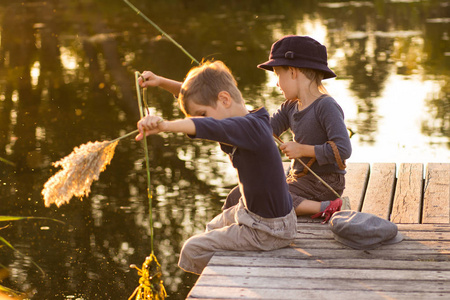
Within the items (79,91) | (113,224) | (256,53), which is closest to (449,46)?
(256,53)

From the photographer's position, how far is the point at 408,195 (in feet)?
15.2

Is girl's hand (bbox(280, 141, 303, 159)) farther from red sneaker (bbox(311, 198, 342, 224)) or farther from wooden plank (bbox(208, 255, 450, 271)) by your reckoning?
wooden plank (bbox(208, 255, 450, 271))

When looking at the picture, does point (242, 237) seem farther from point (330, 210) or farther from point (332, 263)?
point (330, 210)

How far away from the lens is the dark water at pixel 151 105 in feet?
15.8

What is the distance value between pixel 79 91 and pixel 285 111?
5.68 m

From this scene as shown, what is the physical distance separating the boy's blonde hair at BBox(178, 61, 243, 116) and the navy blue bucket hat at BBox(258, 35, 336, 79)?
0.68 metres

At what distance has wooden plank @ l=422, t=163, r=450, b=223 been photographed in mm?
4254

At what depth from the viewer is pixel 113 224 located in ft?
17.1

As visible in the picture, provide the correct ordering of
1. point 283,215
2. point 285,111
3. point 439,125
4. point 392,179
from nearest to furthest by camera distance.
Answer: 1. point 283,215
2. point 285,111
3. point 392,179
4. point 439,125

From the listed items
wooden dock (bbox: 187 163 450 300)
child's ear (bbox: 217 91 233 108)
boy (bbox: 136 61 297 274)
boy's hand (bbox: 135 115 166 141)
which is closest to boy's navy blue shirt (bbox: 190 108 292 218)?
boy (bbox: 136 61 297 274)

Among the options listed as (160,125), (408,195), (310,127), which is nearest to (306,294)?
(160,125)

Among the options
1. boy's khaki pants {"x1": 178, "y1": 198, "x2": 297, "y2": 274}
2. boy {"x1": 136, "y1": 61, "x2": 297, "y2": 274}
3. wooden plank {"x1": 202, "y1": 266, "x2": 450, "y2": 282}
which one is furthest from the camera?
boy's khaki pants {"x1": 178, "y1": 198, "x2": 297, "y2": 274}

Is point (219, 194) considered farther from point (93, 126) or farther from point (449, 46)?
point (449, 46)

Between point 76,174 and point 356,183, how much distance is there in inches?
90.4
